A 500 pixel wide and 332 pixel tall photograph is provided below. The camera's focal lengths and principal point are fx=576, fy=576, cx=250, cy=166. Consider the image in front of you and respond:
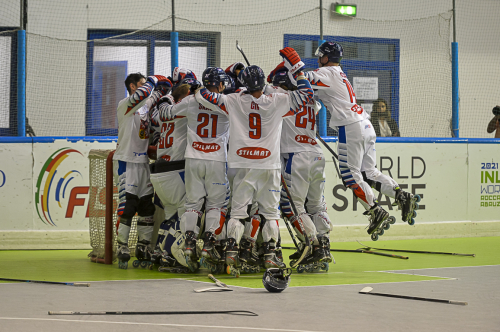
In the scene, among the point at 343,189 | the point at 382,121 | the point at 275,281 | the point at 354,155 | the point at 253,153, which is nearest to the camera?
the point at 275,281

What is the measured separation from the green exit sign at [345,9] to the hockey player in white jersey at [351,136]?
431cm

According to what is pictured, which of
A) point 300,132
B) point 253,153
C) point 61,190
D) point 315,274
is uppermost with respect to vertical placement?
point 300,132

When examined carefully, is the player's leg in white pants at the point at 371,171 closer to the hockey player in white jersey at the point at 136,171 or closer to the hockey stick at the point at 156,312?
the hockey player in white jersey at the point at 136,171

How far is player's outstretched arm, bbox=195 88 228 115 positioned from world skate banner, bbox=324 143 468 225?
2.95 m

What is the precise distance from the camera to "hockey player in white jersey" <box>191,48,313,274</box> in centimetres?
483

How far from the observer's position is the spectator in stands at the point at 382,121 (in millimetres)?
7863

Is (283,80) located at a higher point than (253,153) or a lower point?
higher

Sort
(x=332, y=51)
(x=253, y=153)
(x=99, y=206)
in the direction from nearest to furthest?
1. (x=253, y=153)
2. (x=332, y=51)
3. (x=99, y=206)

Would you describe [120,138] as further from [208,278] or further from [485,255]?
[485,255]

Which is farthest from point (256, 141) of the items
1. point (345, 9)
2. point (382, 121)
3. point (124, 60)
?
point (345, 9)

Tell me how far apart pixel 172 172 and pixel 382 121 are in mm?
3738

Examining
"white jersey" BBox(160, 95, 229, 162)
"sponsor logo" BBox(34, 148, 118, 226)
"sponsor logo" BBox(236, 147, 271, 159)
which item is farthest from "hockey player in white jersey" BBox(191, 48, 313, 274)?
"sponsor logo" BBox(34, 148, 118, 226)

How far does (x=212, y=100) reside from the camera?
4906 mm

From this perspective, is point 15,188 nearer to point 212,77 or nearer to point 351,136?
point 212,77
